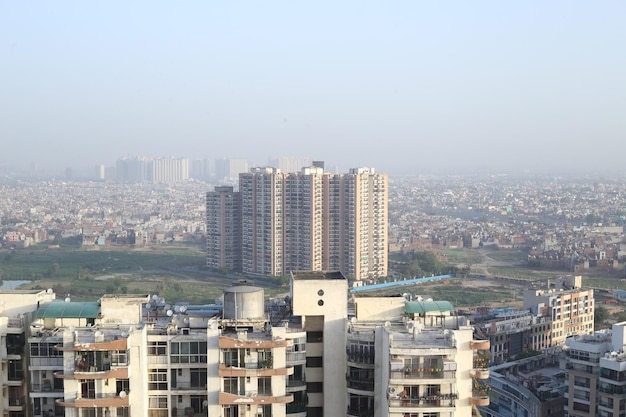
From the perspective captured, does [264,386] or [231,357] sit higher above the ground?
[231,357]

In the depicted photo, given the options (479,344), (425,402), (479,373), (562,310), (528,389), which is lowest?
(528,389)

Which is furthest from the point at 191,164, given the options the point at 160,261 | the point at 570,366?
the point at 570,366

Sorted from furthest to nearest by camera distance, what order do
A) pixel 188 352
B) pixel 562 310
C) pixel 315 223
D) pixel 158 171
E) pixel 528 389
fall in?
pixel 158 171
pixel 315 223
pixel 562 310
pixel 528 389
pixel 188 352

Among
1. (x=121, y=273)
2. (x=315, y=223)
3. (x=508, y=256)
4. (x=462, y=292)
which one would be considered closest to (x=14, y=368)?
(x=462, y=292)

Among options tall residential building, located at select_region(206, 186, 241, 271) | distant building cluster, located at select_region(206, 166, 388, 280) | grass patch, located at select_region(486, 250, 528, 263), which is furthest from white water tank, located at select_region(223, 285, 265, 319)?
grass patch, located at select_region(486, 250, 528, 263)

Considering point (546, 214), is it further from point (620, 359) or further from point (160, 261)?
point (620, 359)

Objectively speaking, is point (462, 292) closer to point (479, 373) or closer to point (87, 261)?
point (87, 261)

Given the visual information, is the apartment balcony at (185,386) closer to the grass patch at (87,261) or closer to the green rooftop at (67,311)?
the green rooftop at (67,311)
